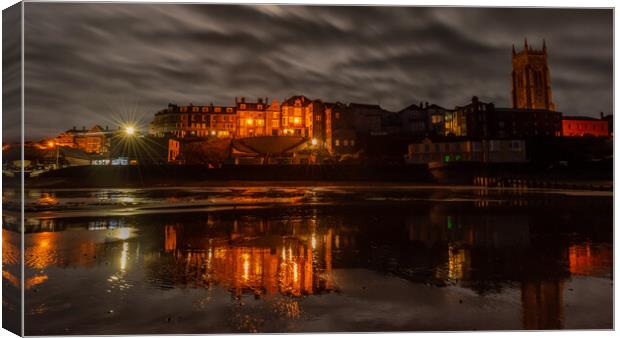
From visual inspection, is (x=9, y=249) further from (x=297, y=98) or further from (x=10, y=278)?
(x=297, y=98)

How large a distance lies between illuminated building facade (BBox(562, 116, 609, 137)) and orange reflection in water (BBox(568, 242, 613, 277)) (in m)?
109

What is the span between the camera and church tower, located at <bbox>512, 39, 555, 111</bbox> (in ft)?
456

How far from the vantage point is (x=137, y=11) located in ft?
30.5

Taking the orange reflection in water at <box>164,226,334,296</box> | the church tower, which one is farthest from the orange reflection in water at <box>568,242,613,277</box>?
the church tower

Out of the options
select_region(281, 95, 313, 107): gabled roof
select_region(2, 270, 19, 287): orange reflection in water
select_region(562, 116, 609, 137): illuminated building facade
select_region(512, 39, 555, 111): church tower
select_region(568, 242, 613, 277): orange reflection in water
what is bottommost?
select_region(568, 242, 613, 277): orange reflection in water

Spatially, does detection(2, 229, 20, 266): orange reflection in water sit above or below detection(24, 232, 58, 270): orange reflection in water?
above

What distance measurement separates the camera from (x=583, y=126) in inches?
4190

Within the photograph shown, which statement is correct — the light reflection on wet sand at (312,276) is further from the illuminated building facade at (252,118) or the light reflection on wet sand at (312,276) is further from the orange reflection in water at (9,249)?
the illuminated building facade at (252,118)


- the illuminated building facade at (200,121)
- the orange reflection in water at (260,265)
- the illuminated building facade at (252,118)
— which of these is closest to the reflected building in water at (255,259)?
the orange reflection in water at (260,265)

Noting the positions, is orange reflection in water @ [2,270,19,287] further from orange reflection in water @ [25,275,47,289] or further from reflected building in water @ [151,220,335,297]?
reflected building in water @ [151,220,335,297]

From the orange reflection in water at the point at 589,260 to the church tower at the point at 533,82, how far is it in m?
145

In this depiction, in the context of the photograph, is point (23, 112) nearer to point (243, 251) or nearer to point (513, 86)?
point (243, 251)

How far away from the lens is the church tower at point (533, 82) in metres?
139

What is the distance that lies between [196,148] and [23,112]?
64325mm
